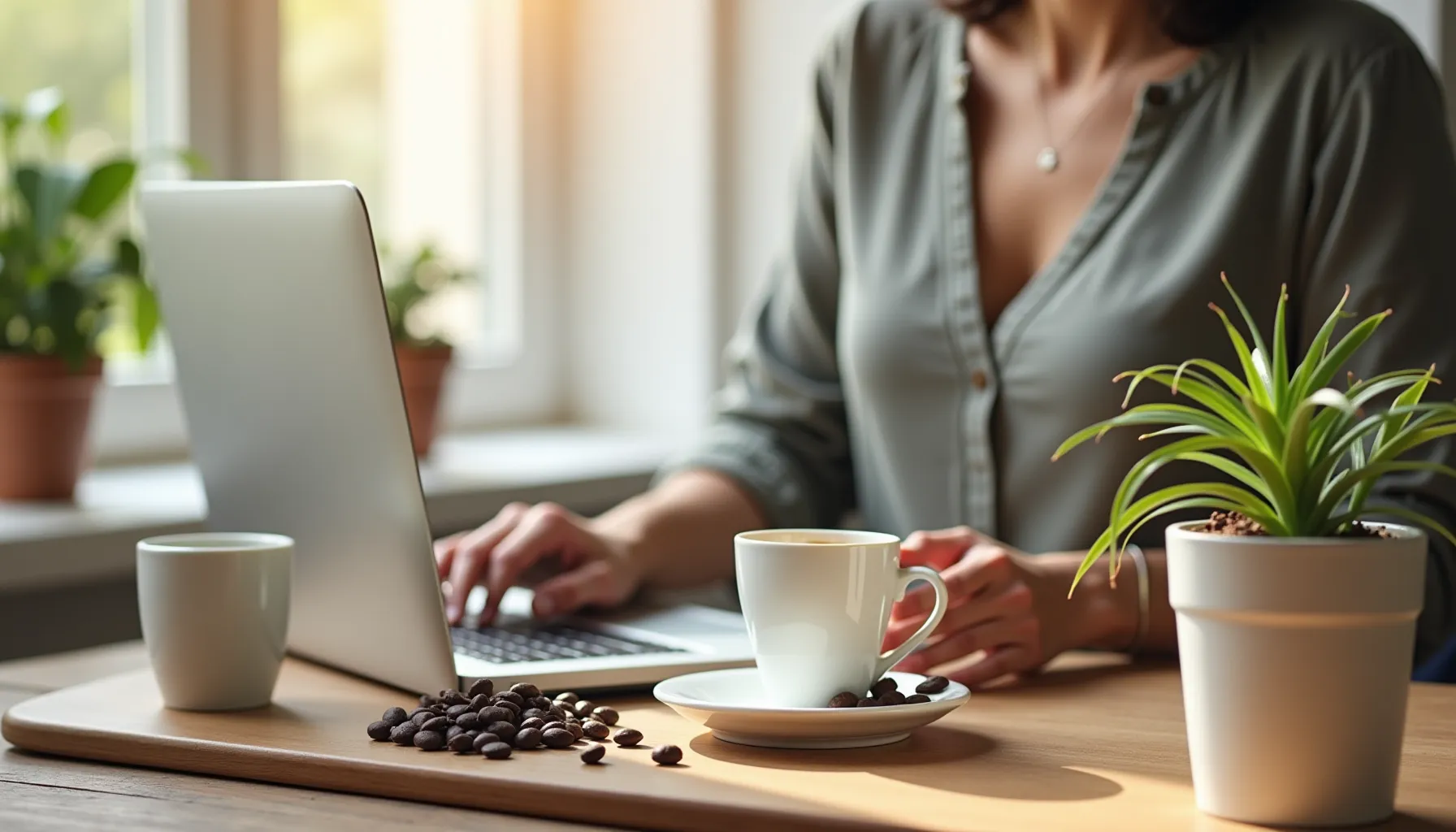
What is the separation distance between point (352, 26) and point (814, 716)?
5.99ft

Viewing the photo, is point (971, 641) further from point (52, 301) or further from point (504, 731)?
point (52, 301)

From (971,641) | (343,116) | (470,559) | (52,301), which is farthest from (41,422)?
(971,641)

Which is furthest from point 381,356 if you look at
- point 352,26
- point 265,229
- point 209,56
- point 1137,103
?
point 352,26

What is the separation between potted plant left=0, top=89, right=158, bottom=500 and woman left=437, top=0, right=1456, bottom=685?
64cm

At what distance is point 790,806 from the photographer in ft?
2.55

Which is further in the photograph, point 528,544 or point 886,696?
point 528,544

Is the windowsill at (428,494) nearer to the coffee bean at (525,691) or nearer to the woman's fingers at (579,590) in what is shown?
the woman's fingers at (579,590)

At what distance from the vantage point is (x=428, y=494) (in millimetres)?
Answer: 1957

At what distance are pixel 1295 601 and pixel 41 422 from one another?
1392mm

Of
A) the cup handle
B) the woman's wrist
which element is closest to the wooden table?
the cup handle

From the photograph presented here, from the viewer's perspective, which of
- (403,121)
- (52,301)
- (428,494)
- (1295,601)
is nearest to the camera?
(1295,601)

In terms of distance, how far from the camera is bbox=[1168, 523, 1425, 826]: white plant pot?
73 cm

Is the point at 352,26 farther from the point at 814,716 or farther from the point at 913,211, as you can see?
the point at 814,716

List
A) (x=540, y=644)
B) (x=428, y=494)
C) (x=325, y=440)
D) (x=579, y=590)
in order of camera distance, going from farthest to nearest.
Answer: (x=428, y=494) → (x=579, y=590) → (x=540, y=644) → (x=325, y=440)
